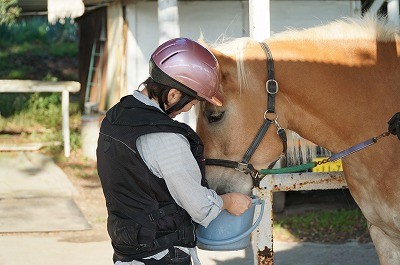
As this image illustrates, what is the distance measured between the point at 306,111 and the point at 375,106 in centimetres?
36

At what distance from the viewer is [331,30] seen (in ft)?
12.9

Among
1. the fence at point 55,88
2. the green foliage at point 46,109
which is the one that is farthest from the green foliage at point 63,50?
the fence at point 55,88

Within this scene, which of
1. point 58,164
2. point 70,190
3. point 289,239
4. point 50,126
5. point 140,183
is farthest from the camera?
point 50,126

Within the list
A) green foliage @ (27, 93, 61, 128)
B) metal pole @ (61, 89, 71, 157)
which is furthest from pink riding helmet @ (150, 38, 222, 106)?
green foliage @ (27, 93, 61, 128)

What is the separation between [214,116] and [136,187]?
0.67 metres

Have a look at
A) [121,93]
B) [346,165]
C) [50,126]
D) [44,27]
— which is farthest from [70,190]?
[44,27]

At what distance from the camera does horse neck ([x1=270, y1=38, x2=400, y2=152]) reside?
377 cm

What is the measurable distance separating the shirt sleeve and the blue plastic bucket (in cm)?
32

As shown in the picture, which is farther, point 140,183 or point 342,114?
point 342,114

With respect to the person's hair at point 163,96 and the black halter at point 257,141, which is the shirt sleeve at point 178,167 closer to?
the person's hair at point 163,96

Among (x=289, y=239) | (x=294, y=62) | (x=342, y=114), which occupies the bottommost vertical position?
(x=289, y=239)

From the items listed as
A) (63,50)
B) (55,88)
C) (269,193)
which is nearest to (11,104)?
(55,88)

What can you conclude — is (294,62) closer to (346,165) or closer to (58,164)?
(346,165)

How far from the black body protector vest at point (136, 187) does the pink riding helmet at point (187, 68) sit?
0.15 m
